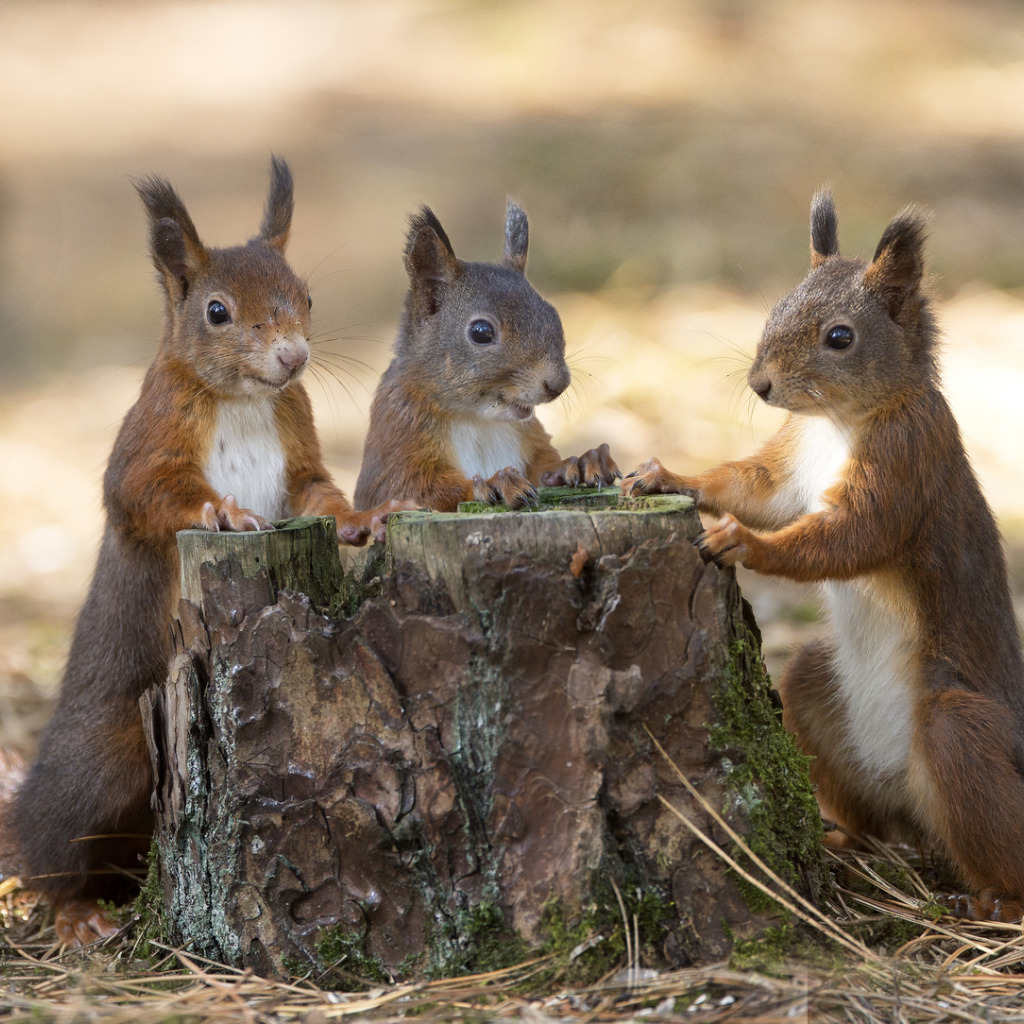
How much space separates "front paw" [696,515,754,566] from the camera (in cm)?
277

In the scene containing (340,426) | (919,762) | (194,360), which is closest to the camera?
(919,762)

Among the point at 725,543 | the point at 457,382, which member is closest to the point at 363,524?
the point at 457,382

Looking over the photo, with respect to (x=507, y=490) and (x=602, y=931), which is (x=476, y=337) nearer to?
(x=507, y=490)

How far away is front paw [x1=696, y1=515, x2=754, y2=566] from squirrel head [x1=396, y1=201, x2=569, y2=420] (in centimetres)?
104

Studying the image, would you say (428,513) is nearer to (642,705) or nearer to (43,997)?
(642,705)

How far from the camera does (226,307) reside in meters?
3.50

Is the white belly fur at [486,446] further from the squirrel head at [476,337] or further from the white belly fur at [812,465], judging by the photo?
the white belly fur at [812,465]

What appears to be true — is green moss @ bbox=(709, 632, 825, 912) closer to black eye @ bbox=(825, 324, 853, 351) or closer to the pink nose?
black eye @ bbox=(825, 324, 853, 351)

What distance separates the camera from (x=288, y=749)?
270cm

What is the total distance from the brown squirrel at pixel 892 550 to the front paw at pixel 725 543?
0.06m

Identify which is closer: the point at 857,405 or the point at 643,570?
the point at 643,570

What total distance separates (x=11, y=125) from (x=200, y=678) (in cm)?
1432

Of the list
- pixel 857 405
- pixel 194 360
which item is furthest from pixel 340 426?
pixel 857 405

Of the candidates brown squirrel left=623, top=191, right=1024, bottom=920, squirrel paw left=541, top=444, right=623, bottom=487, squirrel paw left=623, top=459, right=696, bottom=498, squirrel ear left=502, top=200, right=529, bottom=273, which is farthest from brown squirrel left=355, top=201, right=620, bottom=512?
brown squirrel left=623, top=191, right=1024, bottom=920
